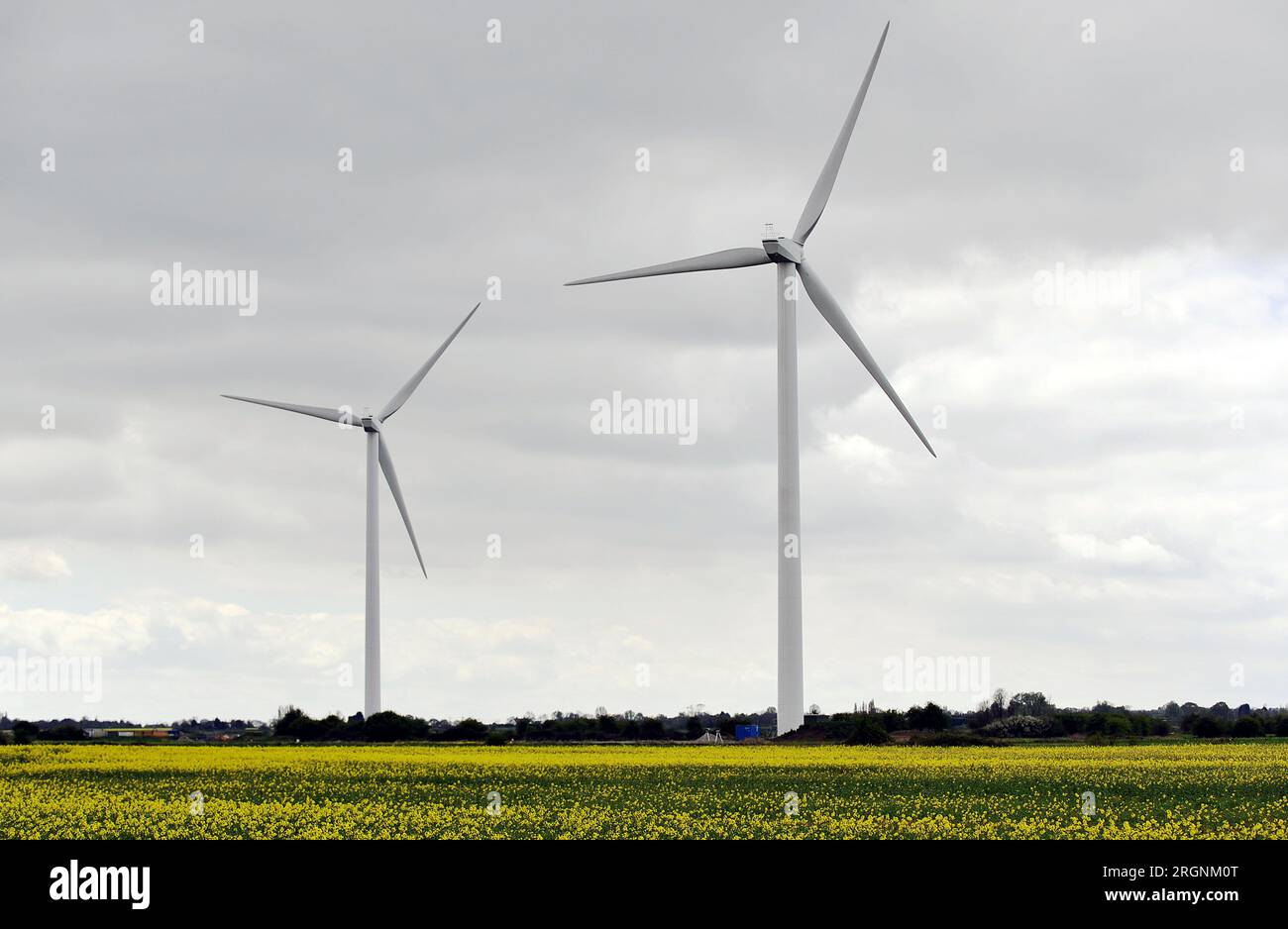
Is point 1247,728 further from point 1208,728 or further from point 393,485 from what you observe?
point 393,485

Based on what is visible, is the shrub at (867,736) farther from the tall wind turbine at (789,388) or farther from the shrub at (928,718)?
the shrub at (928,718)

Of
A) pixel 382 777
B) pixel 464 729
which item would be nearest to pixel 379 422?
pixel 464 729

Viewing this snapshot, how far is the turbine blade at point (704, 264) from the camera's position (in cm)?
8712

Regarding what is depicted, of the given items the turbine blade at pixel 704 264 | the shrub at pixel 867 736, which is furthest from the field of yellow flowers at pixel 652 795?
the turbine blade at pixel 704 264

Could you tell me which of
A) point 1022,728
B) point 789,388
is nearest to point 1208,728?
point 1022,728

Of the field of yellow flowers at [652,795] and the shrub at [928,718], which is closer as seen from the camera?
the field of yellow flowers at [652,795]

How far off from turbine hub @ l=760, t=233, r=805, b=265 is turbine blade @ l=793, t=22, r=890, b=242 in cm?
141

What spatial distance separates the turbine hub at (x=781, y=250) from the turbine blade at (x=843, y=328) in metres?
0.71

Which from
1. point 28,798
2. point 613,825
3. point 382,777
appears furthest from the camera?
point 382,777

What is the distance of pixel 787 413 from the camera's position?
91.1 meters

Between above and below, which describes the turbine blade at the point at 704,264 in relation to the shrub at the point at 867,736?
above
